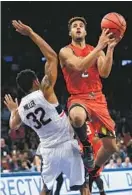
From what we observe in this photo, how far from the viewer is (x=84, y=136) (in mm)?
6422

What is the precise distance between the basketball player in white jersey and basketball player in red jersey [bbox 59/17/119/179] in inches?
6.0

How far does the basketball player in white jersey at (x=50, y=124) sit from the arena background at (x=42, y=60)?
6.14 meters

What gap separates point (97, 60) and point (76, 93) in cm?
49

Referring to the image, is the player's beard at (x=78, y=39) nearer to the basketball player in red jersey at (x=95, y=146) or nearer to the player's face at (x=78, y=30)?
the player's face at (x=78, y=30)

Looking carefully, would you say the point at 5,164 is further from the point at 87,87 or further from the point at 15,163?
the point at 87,87

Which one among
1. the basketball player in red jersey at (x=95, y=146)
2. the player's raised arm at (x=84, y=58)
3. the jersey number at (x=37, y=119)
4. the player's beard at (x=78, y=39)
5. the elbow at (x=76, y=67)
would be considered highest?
the player's beard at (x=78, y=39)

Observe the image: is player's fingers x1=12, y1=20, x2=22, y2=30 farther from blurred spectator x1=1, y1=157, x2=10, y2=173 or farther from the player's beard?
blurred spectator x1=1, y1=157, x2=10, y2=173

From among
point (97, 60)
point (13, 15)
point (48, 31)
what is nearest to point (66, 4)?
point (13, 15)

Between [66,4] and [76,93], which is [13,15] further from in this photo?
[76,93]

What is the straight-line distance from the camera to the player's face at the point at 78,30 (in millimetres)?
6617

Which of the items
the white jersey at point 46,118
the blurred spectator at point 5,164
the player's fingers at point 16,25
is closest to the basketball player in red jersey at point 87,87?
the white jersey at point 46,118

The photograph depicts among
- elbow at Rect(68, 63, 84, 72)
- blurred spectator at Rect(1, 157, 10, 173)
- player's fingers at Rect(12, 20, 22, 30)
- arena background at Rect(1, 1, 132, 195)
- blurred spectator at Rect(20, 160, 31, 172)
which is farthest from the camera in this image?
arena background at Rect(1, 1, 132, 195)

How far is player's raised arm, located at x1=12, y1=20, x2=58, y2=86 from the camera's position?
6102mm

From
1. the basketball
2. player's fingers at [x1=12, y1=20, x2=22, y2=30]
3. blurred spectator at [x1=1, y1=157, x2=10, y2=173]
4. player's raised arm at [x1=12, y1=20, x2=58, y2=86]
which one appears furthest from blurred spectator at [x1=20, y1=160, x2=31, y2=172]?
player's fingers at [x1=12, y1=20, x2=22, y2=30]
